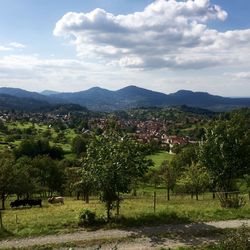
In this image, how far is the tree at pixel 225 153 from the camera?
30938mm

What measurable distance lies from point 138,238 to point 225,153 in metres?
12.7

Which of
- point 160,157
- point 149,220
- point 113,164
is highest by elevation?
point 113,164

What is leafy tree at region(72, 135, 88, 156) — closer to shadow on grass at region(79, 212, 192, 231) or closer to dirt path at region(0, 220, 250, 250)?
shadow on grass at region(79, 212, 192, 231)

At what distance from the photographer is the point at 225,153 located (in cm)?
3084

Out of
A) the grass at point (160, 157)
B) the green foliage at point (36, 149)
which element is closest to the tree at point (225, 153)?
the grass at point (160, 157)

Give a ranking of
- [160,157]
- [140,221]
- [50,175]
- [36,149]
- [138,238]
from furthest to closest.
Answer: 1. [160,157]
2. [36,149]
3. [50,175]
4. [140,221]
5. [138,238]

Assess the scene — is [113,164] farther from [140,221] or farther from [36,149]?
[36,149]

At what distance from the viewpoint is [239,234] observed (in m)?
17.0

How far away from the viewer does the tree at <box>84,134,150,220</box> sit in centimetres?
2331

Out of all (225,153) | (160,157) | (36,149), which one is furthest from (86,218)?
(160,157)

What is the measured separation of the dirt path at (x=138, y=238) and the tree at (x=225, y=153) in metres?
8.46

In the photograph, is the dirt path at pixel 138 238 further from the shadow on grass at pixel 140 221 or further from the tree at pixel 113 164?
the tree at pixel 113 164

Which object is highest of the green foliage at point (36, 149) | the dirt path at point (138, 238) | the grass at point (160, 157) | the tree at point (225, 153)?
the tree at point (225, 153)

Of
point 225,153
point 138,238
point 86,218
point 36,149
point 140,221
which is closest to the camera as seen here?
point 138,238
